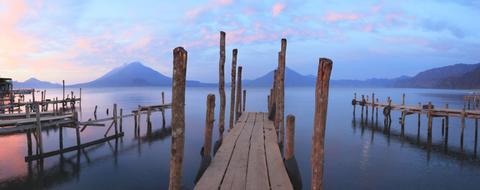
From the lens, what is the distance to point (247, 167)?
8.71 m

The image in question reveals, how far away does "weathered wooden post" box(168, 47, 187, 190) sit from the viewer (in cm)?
597

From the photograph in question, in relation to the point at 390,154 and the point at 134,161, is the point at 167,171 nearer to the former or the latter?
the point at 134,161

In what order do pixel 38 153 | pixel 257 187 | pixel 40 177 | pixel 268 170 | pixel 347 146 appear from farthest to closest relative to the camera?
pixel 347 146 < pixel 38 153 < pixel 40 177 < pixel 268 170 < pixel 257 187

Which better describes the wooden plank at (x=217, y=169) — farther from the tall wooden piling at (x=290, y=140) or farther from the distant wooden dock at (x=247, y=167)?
the tall wooden piling at (x=290, y=140)

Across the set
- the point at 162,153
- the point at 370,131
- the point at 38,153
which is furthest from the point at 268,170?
the point at 370,131

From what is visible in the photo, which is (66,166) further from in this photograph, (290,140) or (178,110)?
(178,110)

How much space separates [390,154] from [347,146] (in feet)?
11.0

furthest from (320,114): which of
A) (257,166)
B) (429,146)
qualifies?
(429,146)

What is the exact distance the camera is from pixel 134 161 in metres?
18.8

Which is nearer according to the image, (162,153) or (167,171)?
(167,171)

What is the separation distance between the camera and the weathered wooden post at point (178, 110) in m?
5.97

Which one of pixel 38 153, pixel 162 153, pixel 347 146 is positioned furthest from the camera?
pixel 347 146

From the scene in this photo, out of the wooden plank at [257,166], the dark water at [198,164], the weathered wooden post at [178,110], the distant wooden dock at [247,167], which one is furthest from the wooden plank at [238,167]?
the dark water at [198,164]

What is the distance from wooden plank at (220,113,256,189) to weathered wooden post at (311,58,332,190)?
1.72 meters
